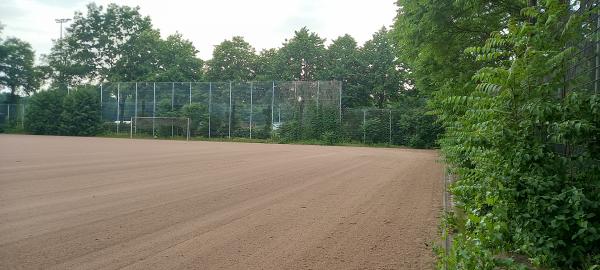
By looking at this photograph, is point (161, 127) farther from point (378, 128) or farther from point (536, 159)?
point (536, 159)

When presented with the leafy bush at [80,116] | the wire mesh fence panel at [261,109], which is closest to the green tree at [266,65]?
the wire mesh fence panel at [261,109]

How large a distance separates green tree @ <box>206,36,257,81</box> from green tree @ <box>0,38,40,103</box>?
62.9 ft

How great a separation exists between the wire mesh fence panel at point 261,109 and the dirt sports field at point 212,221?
2330 cm

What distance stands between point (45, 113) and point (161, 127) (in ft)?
37.2

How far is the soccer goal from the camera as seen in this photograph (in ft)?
114

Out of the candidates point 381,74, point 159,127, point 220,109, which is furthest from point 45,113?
point 381,74

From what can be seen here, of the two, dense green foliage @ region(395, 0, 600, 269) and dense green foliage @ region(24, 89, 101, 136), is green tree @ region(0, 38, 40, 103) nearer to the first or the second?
dense green foliage @ region(24, 89, 101, 136)

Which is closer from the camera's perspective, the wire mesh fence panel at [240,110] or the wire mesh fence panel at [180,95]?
the wire mesh fence panel at [240,110]

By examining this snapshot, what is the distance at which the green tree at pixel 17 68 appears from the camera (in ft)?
159

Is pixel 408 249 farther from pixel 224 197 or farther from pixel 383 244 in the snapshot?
pixel 224 197

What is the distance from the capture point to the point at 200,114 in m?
34.9

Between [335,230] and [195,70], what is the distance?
5102 cm

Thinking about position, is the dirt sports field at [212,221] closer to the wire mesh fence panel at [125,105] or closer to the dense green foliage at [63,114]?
the wire mesh fence panel at [125,105]

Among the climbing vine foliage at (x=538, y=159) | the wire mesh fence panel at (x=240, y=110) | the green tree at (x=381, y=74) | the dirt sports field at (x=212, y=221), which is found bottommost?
the dirt sports field at (x=212, y=221)
